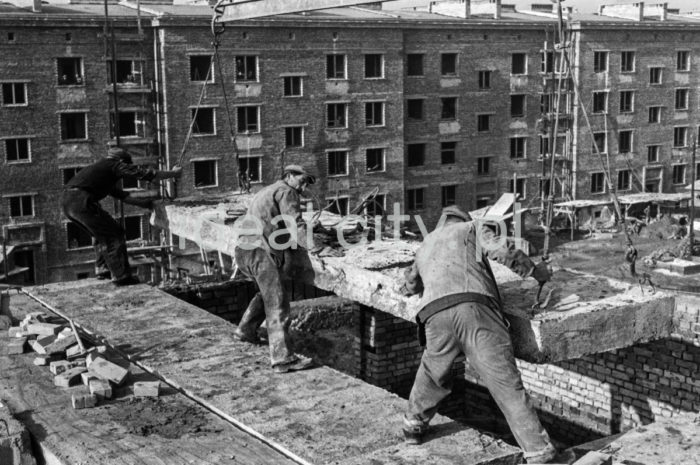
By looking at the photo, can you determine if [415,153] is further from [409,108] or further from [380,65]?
[380,65]

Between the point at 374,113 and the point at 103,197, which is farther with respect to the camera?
the point at 374,113

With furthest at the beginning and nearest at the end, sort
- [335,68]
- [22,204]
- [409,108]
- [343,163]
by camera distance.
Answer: [409,108], [343,163], [335,68], [22,204]

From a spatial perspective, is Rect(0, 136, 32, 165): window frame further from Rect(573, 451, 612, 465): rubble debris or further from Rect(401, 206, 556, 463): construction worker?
Rect(573, 451, 612, 465): rubble debris

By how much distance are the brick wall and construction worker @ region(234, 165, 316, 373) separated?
309 centimetres

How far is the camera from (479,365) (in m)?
5.48

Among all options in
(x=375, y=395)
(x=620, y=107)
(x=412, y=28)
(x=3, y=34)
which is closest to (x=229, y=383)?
(x=375, y=395)

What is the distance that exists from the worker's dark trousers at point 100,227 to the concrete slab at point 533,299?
2732 millimetres

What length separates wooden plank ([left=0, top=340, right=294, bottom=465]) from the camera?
5633 mm

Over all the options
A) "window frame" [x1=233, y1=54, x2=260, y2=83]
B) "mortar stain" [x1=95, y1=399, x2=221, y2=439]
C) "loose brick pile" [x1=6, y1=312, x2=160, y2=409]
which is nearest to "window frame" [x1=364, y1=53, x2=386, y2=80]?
"window frame" [x1=233, y1=54, x2=260, y2=83]

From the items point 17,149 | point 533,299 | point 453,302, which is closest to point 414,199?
point 17,149

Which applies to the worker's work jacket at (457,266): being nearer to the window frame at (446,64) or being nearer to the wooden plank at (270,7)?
the wooden plank at (270,7)

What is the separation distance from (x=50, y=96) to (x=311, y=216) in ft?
67.4

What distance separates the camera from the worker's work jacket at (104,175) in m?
9.84

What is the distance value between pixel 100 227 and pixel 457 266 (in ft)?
18.4
